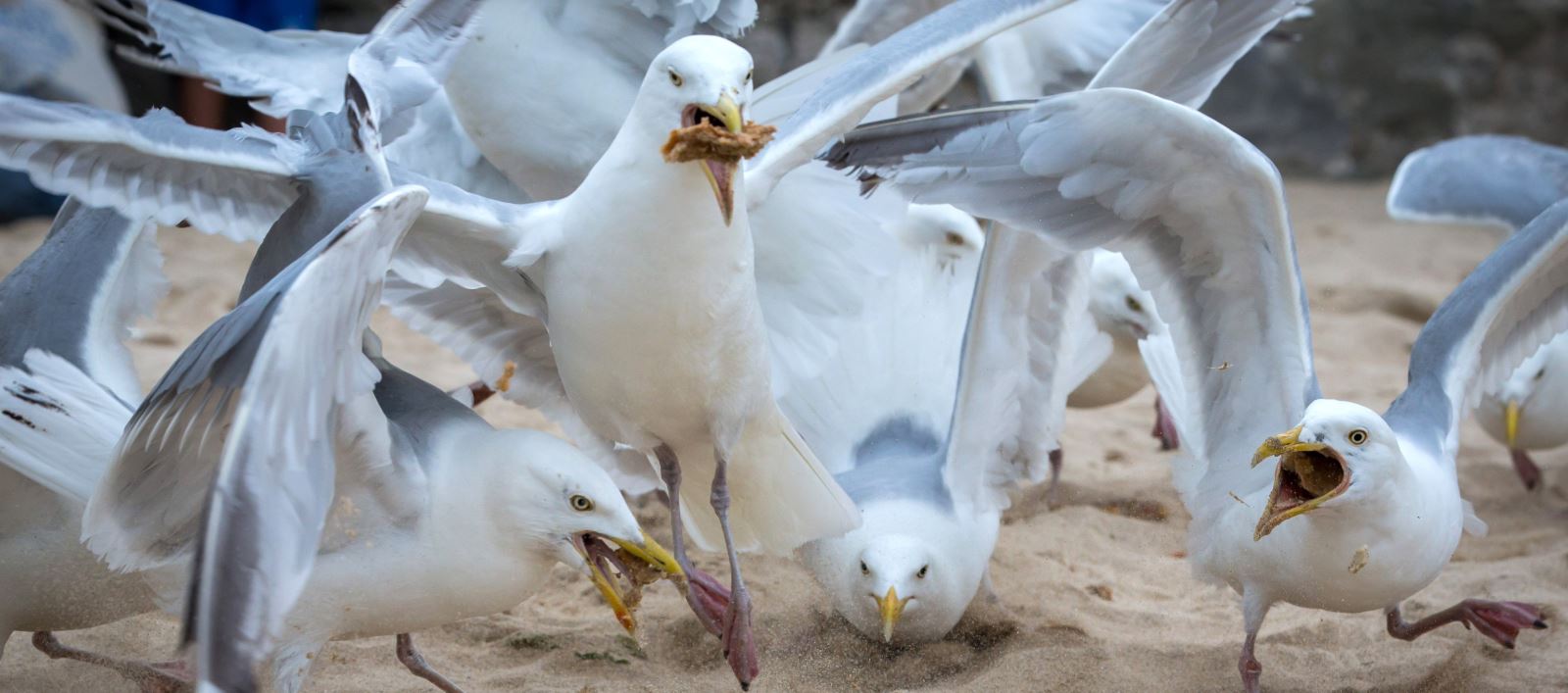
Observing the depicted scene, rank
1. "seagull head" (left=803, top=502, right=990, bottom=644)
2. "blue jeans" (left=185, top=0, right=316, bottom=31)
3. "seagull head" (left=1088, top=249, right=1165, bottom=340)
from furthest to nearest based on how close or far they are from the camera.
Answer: "blue jeans" (left=185, top=0, right=316, bottom=31) < "seagull head" (left=1088, top=249, right=1165, bottom=340) < "seagull head" (left=803, top=502, right=990, bottom=644)

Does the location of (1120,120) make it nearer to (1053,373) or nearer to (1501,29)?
(1053,373)

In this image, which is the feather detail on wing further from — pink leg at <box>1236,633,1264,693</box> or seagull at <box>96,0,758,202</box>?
pink leg at <box>1236,633,1264,693</box>

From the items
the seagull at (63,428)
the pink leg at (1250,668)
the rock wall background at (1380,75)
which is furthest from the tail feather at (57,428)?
the rock wall background at (1380,75)

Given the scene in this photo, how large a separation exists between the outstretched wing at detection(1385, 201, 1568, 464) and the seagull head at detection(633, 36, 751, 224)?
4.46ft

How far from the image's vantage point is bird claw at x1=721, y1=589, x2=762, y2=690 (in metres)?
2.64

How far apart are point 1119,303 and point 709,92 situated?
213 cm

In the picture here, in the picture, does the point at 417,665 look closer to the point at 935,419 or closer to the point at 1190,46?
the point at 935,419

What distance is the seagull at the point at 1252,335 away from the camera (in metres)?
2.60

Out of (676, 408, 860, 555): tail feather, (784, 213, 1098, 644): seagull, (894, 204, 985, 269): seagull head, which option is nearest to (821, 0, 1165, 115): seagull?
(894, 204, 985, 269): seagull head

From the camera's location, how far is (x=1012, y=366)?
3.14m

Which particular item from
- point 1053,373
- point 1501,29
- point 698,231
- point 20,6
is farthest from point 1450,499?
point 20,6

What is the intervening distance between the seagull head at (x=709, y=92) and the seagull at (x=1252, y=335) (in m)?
0.56

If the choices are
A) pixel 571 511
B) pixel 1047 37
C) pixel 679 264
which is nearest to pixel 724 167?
pixel 679 264

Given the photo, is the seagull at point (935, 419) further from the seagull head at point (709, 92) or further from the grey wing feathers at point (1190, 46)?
the seagull head at point (709, 92)
